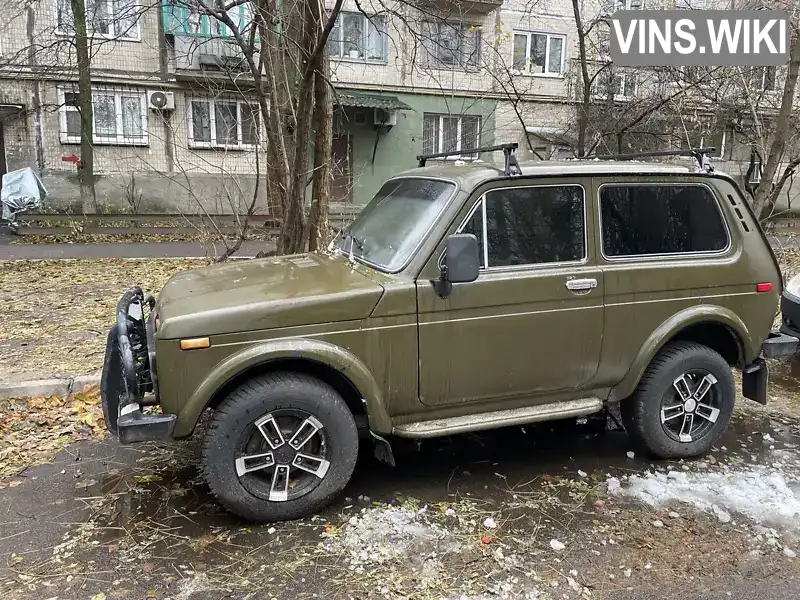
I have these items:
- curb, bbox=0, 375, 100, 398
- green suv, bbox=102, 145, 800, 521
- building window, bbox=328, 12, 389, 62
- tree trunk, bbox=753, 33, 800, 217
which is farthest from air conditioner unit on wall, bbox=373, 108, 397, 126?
green suv, bbox=102, 145, 800, 521

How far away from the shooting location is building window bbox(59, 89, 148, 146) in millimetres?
18031

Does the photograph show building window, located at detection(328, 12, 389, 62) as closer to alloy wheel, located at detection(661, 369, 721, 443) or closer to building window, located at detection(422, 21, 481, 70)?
building window, located at detection(422, 21, 481, 70)

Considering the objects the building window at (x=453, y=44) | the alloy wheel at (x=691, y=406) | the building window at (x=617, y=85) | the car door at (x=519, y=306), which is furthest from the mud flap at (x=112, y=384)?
the building window at (x=617, y=85)

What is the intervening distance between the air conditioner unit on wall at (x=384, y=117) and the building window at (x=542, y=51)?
180 inches

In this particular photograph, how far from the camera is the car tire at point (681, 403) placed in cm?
425

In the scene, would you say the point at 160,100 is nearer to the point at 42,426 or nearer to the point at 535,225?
the point at 42,426

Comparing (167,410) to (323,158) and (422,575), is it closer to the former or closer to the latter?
(422,575)

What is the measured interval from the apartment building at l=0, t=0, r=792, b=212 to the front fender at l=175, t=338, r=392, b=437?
12995mm

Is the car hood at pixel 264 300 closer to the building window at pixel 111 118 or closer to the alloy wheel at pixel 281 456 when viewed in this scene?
the alloy wheel at pixel 281 456

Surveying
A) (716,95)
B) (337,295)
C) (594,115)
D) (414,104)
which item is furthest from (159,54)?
(337,295)

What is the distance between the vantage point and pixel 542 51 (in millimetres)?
21281

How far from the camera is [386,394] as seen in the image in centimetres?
366

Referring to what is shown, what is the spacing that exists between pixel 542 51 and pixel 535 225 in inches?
763

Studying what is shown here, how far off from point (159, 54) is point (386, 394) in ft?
59.1
